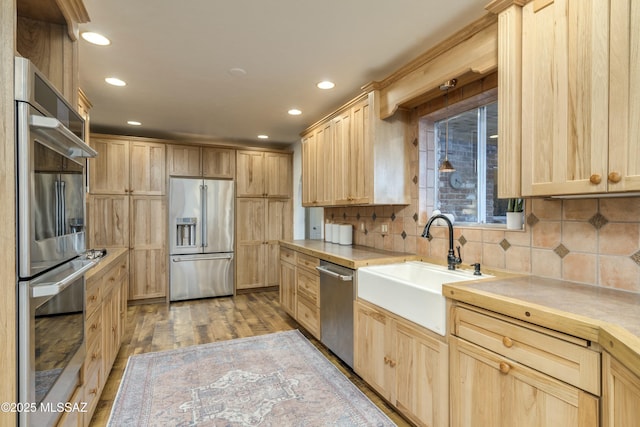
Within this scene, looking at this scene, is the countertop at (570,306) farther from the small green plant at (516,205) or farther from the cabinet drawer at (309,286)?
the cabinet drawer at (309,286)

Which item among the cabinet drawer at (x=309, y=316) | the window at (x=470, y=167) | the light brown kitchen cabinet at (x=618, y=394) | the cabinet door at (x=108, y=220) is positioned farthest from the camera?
the cabinet door at (x=108, y=220)

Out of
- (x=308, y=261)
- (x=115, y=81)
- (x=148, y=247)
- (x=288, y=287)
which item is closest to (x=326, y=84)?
(x=308, y=261)

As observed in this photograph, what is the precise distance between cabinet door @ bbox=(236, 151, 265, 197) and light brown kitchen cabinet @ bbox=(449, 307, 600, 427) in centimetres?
407

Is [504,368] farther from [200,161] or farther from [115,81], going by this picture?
[200,161]

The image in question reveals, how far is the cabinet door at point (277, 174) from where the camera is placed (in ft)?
17.4

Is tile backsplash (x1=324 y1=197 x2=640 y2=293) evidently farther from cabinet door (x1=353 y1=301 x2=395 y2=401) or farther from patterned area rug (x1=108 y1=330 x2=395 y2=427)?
patterned area rug (x1=108 y1=330 x2=395 y2=427)

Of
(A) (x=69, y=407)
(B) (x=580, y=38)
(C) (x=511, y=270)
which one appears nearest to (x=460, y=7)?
(B) (x=580, y=38)

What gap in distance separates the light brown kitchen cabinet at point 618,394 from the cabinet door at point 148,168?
4856 millimetres

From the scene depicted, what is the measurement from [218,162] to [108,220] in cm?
167

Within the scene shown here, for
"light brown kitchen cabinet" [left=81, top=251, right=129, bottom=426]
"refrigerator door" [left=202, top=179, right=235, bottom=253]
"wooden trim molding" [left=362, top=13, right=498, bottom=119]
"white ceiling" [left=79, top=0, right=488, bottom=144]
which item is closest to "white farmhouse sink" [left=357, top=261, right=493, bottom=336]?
"wooden trim molding" [left=362, top=13, right=498, bottom=119]

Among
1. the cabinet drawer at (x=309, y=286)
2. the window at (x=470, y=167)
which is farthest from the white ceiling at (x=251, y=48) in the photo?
the cabinet drawer at (x=309, y=286)

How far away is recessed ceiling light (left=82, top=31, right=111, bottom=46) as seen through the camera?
2080 mm

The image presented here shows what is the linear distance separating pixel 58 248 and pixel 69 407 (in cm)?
75

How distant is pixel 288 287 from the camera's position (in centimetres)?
384
